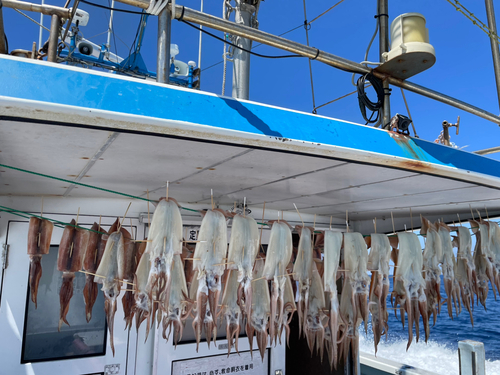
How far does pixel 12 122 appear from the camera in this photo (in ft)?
4.97

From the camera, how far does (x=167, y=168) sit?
239cm

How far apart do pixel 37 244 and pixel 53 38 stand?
1.41 m

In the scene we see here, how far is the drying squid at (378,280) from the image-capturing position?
2945 mm

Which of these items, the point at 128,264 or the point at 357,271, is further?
the point at 357,271

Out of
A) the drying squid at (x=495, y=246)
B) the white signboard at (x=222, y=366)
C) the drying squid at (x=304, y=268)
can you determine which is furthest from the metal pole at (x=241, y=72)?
the white signboard at (x=222, y=366)

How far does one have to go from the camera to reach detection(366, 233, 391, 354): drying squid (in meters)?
2.95

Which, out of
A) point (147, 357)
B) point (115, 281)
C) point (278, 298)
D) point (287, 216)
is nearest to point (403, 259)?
point (278, 298)

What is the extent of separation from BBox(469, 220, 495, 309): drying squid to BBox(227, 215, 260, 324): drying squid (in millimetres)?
2532

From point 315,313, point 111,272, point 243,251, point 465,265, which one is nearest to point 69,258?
point 111,272

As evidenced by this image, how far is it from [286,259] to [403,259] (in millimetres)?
1166

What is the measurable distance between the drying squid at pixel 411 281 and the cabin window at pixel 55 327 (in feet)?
9.76

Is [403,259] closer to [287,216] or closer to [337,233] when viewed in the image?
[337,233]

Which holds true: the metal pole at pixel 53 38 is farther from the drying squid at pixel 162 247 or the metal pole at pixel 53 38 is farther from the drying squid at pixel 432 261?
the drying squid at pixel 432 261

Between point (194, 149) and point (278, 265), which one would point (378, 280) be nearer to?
point (278, 265)
